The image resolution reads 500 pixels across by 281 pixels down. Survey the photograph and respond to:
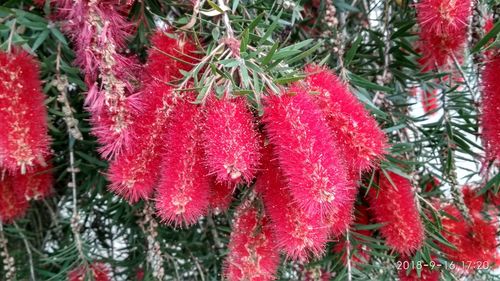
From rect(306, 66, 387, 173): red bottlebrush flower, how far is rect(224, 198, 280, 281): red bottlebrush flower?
148mm

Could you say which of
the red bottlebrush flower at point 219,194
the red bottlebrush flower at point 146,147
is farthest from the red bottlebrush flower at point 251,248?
the red bottlebrush flower at point 146,147

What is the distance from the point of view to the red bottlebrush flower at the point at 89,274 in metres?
0.86

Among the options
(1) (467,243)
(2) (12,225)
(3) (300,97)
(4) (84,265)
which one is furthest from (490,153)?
(2) (12,225)

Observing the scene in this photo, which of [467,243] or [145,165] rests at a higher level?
[145,165]

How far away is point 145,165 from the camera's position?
0.57m

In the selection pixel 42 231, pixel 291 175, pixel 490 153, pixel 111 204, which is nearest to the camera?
pixel 291 175

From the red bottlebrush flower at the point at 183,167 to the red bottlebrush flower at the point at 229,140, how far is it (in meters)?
0.02

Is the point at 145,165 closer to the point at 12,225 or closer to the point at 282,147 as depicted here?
the point at 282,147

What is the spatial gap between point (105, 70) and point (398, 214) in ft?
1.39

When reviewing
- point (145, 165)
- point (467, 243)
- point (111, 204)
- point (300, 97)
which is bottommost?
point (111, 204)

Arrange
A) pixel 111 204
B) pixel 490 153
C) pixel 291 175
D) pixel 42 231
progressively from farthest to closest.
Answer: pixel 42 231 → pixel 111 204 → pixel 490 153 → pixel 291 175

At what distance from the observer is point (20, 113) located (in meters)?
0.62

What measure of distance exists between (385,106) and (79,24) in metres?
0.49
